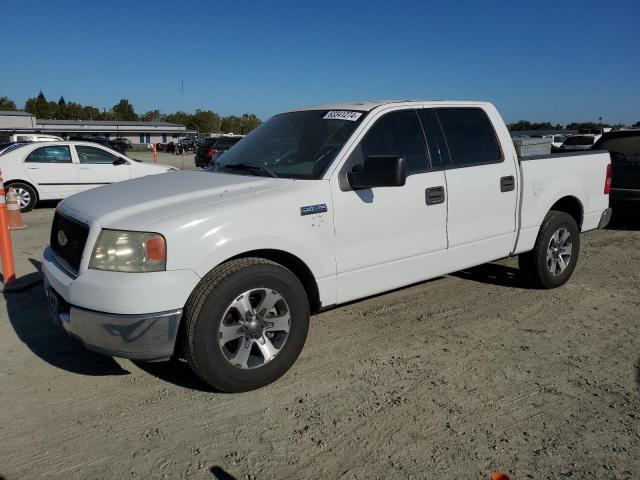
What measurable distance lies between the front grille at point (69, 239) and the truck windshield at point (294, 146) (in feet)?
4.13

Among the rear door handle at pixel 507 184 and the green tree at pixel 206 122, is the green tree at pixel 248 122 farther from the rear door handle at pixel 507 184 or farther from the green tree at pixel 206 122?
the rear door handle at pixel 507 184

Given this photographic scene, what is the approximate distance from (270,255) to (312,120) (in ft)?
4.56

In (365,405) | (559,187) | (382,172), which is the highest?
(382,172)

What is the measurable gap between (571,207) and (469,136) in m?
1.80

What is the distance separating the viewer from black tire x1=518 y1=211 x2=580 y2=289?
5262 millimetres

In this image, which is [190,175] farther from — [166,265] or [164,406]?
[164,406]

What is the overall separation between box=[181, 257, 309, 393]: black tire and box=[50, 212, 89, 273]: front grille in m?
0.81

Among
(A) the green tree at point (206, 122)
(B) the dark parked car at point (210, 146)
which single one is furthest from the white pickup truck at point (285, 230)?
(A) the green tree at point (206, 122)

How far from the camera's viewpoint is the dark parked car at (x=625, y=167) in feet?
28.6

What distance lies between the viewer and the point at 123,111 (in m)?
115

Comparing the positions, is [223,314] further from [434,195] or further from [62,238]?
[434,195]

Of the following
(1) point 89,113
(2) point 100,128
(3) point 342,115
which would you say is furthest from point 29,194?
(1) point 89,113

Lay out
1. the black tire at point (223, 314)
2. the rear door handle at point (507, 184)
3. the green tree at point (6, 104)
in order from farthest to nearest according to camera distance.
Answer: the green tree at point (6, 104), the rear door handle at point (507, 184), the black tire at point (223, 314)

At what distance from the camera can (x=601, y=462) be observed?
107 inches
